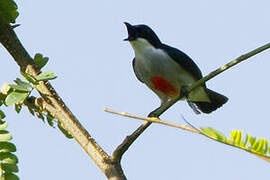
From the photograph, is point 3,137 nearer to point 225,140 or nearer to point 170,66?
Result: point 225,140

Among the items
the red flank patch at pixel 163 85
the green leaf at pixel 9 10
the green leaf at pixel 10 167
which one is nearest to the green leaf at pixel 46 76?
the green leaf at pixel 10 167

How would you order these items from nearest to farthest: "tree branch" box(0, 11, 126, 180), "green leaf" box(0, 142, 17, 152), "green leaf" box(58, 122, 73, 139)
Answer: "tree branch" box(0, 11, 126, 180), "green leaf" box(0, 142, 17, 152), "green leaf" box(58, 122, 73, 139)

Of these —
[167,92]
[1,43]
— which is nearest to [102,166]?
[1,43]

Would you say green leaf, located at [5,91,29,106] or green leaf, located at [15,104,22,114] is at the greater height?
green leaf, located at [5,91,29,106]

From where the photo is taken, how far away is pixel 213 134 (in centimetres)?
78

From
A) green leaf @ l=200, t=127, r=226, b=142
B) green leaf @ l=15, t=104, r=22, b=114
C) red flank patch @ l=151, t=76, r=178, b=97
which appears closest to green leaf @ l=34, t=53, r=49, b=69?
green leaf @ l=15, t=104, r=22, b=114

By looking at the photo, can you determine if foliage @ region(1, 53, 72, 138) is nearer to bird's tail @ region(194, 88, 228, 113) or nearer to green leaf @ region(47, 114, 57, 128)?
green leaf @ region(47, 114, 57, 128)

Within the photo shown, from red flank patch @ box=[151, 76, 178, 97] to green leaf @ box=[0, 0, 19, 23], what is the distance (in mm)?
2460

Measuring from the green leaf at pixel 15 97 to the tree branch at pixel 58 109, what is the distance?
0.06 metres

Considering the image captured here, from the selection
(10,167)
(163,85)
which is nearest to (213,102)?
(163,85)

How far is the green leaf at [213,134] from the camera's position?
0.77 meters

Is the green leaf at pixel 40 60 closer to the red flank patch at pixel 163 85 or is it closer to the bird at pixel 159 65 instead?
the bird at pixel 159 65

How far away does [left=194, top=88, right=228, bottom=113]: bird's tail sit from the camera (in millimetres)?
5172

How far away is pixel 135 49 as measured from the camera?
4465mm
